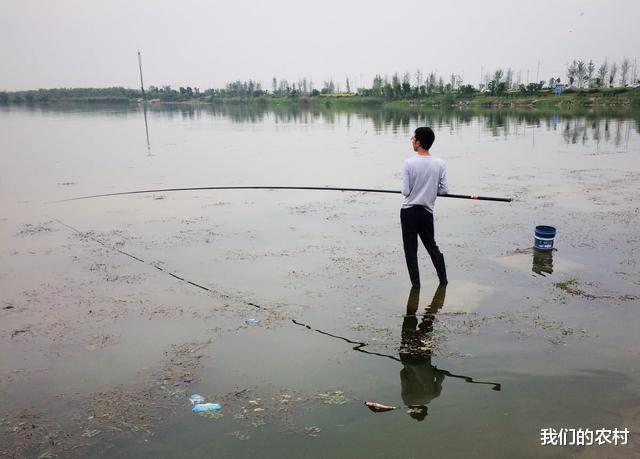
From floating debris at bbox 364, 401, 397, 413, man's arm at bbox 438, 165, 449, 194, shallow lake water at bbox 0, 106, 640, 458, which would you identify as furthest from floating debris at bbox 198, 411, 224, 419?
man's arm at bbox 438, 165, 449, 194

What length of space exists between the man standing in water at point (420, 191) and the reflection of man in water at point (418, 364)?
24.8 inches

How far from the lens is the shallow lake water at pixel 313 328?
3.35m

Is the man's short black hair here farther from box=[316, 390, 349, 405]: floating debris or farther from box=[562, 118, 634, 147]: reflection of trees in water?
box=[562, 118, 634, 147]: reflection of trees in water

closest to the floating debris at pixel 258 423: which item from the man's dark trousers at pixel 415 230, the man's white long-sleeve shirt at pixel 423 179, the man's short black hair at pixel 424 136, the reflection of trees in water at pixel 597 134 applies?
the man's dark trousers at pixel 415 230

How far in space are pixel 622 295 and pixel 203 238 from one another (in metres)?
6.25

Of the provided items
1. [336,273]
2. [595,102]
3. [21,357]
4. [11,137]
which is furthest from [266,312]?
[595,102]

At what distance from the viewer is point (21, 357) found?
4516 millimetres

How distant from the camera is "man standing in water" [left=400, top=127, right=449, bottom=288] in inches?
216

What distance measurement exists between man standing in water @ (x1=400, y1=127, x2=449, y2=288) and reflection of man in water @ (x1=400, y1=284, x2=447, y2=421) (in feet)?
2.07

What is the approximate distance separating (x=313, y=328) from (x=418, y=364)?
1227mm

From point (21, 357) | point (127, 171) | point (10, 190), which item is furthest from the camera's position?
point (127, 171)

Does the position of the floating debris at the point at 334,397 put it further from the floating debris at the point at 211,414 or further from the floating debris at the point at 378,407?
the floating debris at the point at 211,414

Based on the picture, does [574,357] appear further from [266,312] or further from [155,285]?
[155,285]

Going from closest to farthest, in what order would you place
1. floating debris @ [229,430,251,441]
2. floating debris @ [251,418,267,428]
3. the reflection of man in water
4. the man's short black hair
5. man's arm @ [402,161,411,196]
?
1. floating debris @ [229,430,251,441]
2. floating debris @ [251,418,267,428]
3. the reflection of man in water
4. the man's short black hair
5. man's arm @ [402,161,411,196]
